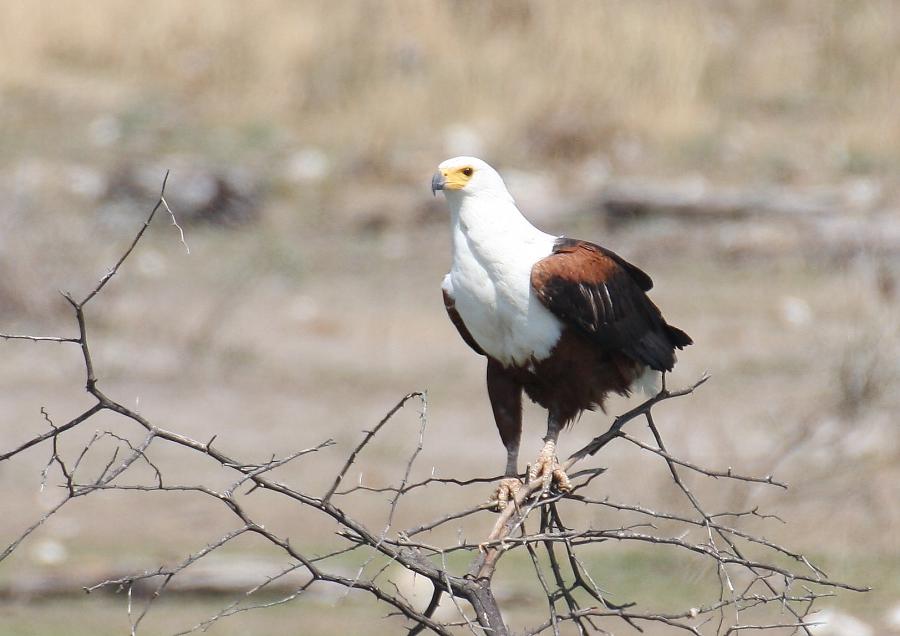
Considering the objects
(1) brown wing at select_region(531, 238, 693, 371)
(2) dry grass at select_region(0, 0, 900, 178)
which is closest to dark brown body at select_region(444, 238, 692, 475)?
(1) brown wing at select_region(531, 238, 693, 371)

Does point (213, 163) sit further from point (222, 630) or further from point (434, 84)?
point (222, 630)

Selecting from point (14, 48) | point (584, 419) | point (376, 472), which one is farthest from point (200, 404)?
point (14, 48)

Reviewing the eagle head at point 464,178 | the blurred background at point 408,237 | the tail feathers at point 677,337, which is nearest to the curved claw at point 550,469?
the tail feathers at point 677,337

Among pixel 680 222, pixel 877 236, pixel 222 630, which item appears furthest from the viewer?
pixel 680 222

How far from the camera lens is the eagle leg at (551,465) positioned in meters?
3.80

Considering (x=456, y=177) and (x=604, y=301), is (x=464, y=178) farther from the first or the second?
(x=604, y=301)

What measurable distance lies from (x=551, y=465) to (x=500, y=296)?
43 centimetres

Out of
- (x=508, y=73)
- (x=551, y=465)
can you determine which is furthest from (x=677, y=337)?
(x=508, y=73)

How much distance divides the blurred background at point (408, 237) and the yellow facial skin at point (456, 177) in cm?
345

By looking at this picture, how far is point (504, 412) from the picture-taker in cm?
401

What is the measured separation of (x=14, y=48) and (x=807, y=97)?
7.94m

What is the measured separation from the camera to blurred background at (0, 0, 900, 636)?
26.1 feet

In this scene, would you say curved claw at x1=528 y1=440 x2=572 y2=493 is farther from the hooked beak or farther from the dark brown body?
the hooked beak

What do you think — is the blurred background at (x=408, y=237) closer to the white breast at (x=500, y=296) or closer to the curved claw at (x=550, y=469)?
the curved claw at (x=550, y=469)
